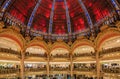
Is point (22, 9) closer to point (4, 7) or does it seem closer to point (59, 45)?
point (4, 7)

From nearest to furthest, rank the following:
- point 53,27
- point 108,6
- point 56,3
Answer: point 108,6 → point 56,3 → point 53,27

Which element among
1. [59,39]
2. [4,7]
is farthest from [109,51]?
[4,7]

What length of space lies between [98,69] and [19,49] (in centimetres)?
1806

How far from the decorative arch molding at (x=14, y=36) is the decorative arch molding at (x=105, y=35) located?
16.9 metres

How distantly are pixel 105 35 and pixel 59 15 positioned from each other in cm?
1583

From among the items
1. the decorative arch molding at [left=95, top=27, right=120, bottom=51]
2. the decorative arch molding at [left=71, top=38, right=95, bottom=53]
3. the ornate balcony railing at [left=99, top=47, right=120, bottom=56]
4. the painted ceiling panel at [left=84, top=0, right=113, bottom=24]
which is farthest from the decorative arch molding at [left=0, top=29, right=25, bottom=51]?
the painted ceiling panel at [left=84, top=0, right=113, bottom=24]

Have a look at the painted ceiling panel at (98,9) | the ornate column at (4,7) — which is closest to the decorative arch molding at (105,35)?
the painted ceiling panel at (98,9)

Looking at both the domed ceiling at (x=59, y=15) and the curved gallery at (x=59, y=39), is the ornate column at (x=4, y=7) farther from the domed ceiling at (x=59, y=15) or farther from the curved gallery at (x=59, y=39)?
the domed ceiling at (x=59, y=15)

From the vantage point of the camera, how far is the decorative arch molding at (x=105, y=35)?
26.9 meters

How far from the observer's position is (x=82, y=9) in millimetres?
38406

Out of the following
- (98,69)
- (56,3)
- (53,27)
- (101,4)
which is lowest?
(98,69)

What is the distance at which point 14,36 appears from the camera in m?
30.7

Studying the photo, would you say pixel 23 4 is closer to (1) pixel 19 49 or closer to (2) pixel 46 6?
(2) pixel 46 6

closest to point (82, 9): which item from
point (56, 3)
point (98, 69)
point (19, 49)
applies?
point (56, 3)
